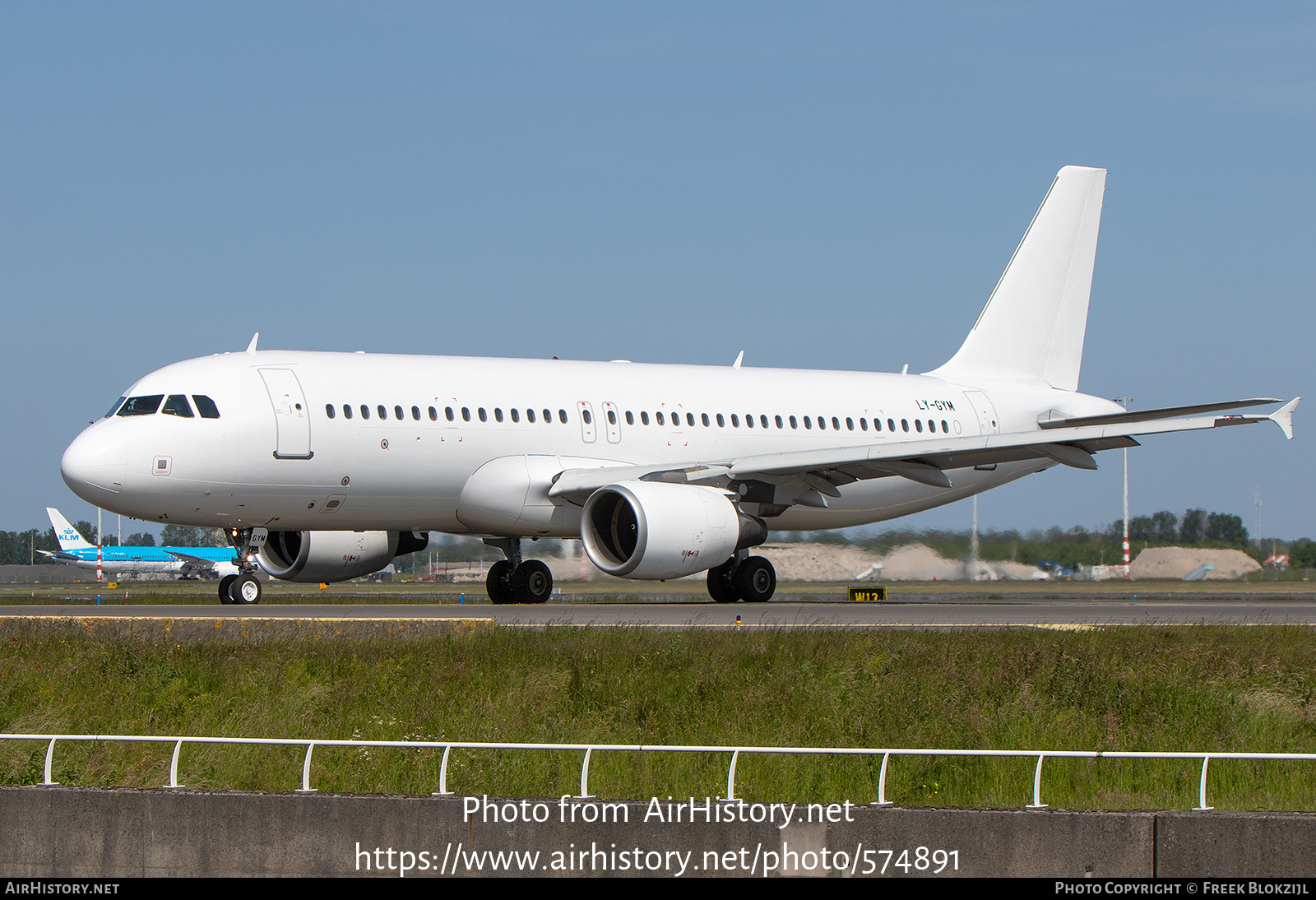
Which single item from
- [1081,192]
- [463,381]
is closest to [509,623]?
[463,381]

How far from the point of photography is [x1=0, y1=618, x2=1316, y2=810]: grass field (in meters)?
9.41

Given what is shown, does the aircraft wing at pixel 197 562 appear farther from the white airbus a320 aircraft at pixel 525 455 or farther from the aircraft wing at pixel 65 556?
the white airbus a320 aircraft at pixel 525 455

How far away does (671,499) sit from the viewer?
22.4 m

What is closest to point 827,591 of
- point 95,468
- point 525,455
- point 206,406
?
point 525,455

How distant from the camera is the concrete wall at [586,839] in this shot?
692 centimetres

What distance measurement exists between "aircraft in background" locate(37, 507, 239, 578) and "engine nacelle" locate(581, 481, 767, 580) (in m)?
63.1

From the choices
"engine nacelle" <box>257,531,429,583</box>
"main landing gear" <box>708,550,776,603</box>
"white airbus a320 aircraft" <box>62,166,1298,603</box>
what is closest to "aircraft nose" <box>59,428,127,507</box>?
"white airbus a320 aircraft" <box>62,166,1298,603</box>

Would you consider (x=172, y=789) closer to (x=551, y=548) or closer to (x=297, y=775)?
(x=297, y=775)

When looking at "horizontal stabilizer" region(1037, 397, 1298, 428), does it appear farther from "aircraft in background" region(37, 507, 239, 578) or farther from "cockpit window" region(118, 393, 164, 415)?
"aircraft in background" region(37, 507, 239, 578)

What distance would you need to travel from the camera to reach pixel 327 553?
25578 millimetres

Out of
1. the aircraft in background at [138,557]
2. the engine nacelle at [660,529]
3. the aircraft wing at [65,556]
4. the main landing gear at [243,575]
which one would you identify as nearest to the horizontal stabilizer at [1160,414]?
the engine nacelle at [660,529]

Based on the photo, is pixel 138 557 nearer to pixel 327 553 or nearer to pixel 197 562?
pixel 197 562

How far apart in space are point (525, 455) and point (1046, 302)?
13424 millimetres
